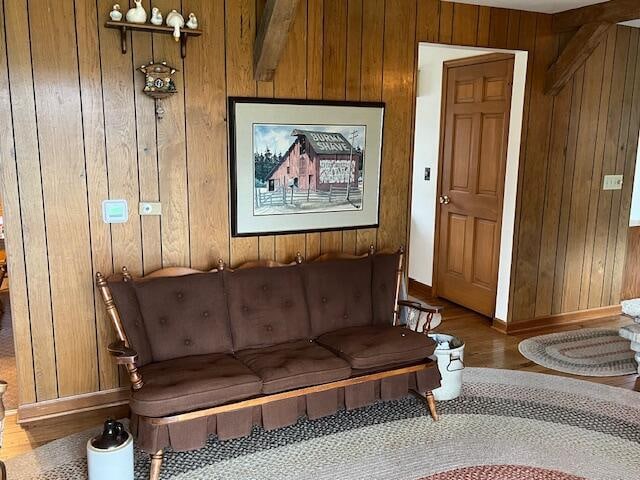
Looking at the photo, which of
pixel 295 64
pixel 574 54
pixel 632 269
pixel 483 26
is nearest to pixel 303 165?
pixel 295 64

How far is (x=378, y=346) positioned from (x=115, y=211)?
1620 mm

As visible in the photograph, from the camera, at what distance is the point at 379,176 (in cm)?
384

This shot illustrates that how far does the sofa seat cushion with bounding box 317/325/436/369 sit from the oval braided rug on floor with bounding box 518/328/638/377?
138 centimetres

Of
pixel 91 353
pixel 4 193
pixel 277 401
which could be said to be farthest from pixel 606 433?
pixel 4 193

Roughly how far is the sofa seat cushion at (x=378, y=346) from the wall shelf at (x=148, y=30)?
180cm

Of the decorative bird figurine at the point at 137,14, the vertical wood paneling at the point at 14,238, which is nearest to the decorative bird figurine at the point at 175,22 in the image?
the decorative bird figurine at the point at 137,14

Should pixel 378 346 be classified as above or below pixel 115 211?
below

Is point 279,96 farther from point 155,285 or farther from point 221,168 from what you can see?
point 155,285

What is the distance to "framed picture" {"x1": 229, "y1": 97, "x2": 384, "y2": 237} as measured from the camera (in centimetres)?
338

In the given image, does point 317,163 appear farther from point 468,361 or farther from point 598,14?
point 598,14

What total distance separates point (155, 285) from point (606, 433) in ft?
8.42

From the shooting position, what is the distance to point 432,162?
18.1ft

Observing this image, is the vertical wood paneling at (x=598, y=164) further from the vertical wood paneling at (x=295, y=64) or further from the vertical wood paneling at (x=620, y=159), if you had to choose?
the vertical wood paneling at (x=295, y=64)

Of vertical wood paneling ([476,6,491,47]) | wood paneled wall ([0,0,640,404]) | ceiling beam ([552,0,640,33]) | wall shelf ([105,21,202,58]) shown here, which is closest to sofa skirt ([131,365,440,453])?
wood paneled wall ([0,0,640,404])
